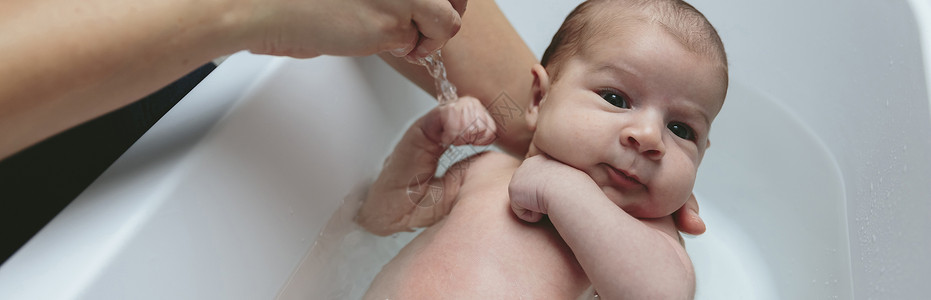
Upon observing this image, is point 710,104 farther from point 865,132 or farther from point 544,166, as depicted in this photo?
point 865,132

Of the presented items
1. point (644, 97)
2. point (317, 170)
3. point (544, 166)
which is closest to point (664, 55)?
point (644, 97)

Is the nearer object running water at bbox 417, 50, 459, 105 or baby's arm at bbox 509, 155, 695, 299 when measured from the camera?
baby's arm at bbox 509, 155, 695, 299

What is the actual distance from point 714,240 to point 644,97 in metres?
0.59

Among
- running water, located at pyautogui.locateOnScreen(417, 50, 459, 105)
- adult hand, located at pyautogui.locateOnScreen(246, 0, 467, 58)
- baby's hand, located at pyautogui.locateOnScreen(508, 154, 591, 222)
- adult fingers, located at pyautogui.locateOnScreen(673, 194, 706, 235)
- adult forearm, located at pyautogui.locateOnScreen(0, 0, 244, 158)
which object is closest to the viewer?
adult forearm, located at pyautogui.locateOnScreen(0, 0, 244, 158)

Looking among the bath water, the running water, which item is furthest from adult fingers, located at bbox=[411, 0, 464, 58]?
the bath water

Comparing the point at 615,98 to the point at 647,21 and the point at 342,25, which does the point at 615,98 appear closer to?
the point at 647,21

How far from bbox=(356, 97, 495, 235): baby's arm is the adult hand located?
0.27 meters

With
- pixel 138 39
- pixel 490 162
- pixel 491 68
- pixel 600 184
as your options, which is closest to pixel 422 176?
pixel 490 162

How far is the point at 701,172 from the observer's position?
1415 millimetres

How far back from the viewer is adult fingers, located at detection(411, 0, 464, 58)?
76 centimetres

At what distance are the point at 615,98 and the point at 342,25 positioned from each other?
1.20ft

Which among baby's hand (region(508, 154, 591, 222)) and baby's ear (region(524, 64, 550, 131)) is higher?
baby's ear (region(524, 64, 550, 131))

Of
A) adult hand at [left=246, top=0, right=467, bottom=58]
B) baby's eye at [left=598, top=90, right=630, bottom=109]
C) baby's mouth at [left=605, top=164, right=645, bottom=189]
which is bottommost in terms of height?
baby's mouth at [left=605, top=164, right=645, bottom=189]

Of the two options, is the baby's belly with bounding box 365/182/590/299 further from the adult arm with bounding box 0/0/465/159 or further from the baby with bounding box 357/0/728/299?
the adult arm with bounding box 0/0/465/159
